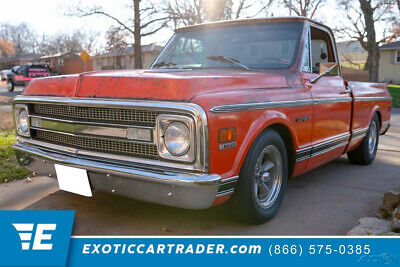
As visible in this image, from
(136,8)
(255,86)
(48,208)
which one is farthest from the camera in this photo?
(136,8)

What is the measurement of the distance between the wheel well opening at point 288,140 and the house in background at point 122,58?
37471mm

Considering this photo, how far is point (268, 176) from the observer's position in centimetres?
322

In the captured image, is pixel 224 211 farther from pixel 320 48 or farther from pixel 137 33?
pixel 137 33

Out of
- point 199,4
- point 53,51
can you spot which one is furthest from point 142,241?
point 53,51

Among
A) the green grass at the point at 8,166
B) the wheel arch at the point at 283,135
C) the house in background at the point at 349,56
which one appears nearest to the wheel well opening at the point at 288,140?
the wheel arch at the point at 283,135

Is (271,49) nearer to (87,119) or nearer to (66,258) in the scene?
(87,119)

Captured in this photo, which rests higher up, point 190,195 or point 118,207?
point 190,195

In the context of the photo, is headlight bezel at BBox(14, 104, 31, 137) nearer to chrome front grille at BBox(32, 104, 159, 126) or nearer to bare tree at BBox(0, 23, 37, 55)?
chrome front grille at BBox(32, 104, 159, 126)

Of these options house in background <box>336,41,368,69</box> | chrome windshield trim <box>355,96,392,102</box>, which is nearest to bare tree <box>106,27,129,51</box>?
chrome windshield trim <box>355,96,392,102</box>

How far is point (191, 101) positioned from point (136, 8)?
1789cm

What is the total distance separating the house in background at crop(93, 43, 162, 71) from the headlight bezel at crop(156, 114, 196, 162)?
38.2m

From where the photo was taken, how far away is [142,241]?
2756 mm

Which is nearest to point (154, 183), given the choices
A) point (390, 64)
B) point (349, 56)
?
point (390, 64)

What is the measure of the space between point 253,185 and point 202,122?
31.6 inches
